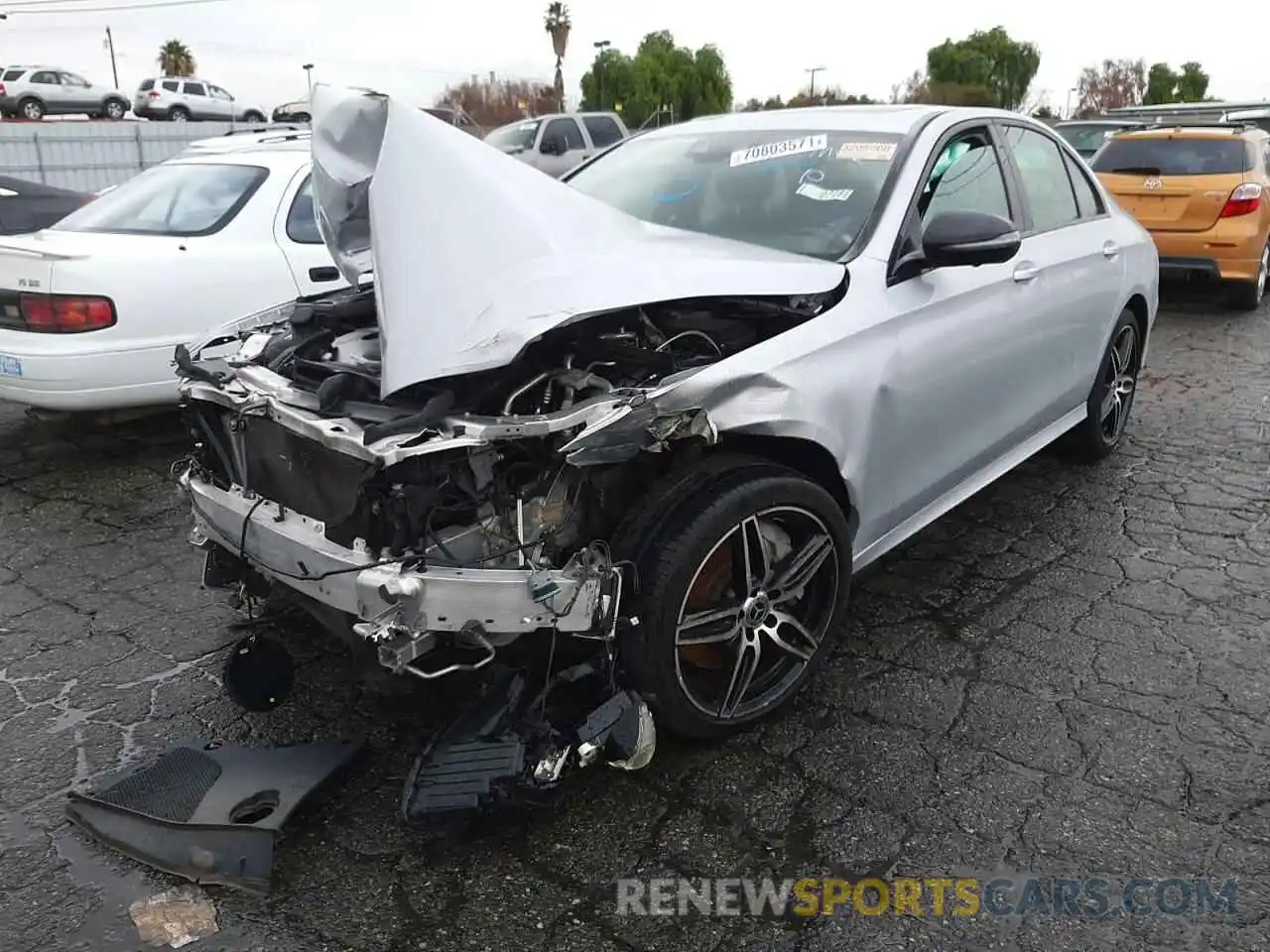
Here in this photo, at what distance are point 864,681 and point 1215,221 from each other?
26.2 ft

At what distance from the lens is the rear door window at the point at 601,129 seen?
58.8ft

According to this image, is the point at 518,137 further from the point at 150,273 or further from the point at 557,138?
the point at 150,273

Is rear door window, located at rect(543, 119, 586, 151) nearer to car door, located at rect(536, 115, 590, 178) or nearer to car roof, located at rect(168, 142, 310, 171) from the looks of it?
car door, located at rect(536, 115, 590, 178)

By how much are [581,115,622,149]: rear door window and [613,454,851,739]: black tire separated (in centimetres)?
1592

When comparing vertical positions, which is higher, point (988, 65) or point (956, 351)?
point (988, 65)

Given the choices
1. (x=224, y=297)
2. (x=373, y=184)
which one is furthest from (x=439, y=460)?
(x=224, y=297)

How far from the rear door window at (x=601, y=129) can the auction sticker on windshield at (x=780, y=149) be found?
47.9 ft

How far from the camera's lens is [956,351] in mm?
3525

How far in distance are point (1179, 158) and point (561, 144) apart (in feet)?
34.1

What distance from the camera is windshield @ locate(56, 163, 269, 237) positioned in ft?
18.0

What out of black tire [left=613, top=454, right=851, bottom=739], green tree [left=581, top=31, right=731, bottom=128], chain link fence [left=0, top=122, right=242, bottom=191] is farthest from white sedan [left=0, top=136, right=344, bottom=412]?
green tree [left=581, top=31, right=731, bottom=128]

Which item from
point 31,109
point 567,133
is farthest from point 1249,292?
point 31,109

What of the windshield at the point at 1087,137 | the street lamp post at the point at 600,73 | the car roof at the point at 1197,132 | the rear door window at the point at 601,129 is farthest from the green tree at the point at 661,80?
the car roof at the point at 1197,132

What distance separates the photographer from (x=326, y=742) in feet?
9.44
